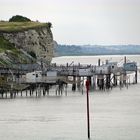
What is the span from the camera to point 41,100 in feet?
353

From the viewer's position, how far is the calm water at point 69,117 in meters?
68.0

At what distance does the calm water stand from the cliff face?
45.6 metres

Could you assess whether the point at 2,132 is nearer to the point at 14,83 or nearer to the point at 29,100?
the point at 29,100

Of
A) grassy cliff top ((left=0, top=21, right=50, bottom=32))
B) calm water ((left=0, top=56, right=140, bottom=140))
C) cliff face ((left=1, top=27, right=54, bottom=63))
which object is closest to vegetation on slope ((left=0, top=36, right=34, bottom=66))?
cliff face ((left=1, top=27, right=54, bottom=63))

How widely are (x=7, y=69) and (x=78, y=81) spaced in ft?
44.2

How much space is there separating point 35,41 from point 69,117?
8572cm

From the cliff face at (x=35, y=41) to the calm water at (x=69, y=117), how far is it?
45594mm

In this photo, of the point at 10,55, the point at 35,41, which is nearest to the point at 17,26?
the point at 35,41

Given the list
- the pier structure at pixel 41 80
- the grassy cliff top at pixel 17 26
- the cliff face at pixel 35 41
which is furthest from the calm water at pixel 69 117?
the grassy cliff top at pixel 17 26

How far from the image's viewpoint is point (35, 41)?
16788 cm

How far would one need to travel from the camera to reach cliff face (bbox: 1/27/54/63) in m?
162

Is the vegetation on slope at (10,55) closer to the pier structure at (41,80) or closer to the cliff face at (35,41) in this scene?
the cliff face at (35,41)

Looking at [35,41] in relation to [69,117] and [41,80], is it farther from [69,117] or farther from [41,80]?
[69,117]

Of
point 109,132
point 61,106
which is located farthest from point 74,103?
point 109,132
